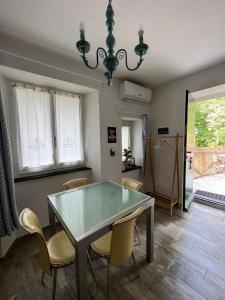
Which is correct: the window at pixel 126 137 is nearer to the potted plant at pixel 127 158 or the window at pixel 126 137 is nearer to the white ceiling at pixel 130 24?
the potted plant at pixel 127 158

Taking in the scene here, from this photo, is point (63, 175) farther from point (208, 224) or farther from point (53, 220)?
point (208, 224)

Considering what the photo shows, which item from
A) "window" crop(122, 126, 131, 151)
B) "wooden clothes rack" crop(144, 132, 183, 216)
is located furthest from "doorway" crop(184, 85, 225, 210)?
"window" crop(122, 126, 131, 151)

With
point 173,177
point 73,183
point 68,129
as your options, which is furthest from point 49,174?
point 173,177

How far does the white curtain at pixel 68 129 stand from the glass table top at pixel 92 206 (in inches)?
35.2

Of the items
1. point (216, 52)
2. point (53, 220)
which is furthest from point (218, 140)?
point (53, 220)

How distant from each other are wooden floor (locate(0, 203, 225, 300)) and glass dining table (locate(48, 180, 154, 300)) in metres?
0.23

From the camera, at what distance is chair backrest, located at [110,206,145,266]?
109cm

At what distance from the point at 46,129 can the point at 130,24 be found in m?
1.82

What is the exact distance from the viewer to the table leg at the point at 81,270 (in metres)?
0.96

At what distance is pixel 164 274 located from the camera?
57.9 inches

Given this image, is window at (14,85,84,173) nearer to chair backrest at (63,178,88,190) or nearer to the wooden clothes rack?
chair backrest at (63,178,88,190)

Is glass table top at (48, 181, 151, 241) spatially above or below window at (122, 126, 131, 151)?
below

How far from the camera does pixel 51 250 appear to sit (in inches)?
50.9

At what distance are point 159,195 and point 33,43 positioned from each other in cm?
338
